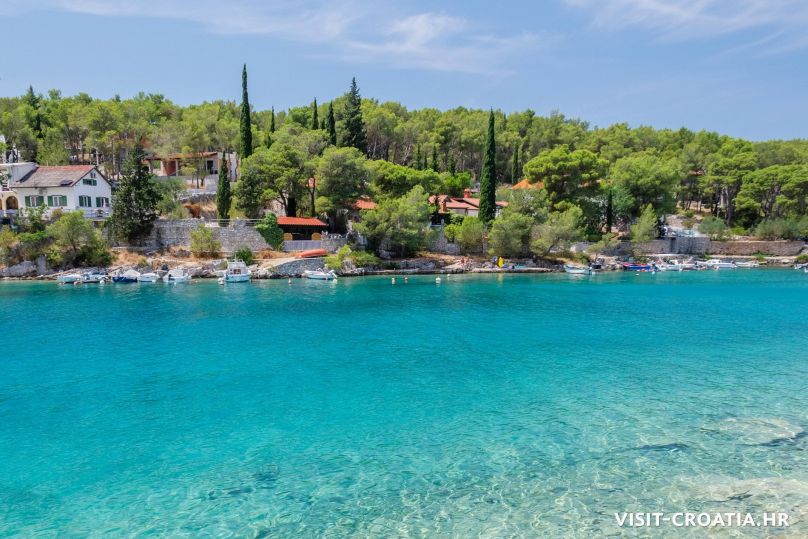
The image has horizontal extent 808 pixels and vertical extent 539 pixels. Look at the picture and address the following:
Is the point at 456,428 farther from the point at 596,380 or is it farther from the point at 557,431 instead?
the point at 596,380

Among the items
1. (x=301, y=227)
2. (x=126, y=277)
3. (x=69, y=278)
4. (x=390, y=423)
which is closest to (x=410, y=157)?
(x=301, y=227)

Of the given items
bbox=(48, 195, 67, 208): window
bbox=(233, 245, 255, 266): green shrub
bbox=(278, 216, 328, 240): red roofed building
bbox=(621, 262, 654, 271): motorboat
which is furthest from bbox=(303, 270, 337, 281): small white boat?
bbox=(621, 262, 654, 271): motorboat

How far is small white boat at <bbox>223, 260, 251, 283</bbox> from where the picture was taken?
150 feet

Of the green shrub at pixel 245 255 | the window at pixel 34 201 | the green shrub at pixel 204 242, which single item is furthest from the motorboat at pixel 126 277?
the window at pixel 34 201

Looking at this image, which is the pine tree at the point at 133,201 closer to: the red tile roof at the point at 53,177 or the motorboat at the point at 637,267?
the red tile roof at the point at 53,177

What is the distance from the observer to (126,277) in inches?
1791

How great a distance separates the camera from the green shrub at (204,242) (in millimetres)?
49688

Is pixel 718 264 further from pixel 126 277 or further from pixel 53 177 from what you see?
pixel 53 177

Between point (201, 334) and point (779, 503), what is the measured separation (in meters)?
23.9

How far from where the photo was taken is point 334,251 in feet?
174

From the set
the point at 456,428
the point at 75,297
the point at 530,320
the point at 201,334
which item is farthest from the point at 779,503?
the point at 75,297

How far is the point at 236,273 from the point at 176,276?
16.8ft

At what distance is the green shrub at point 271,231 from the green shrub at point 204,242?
14.0 feet

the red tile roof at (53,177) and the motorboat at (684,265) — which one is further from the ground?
the red tile roof at (53,177)
